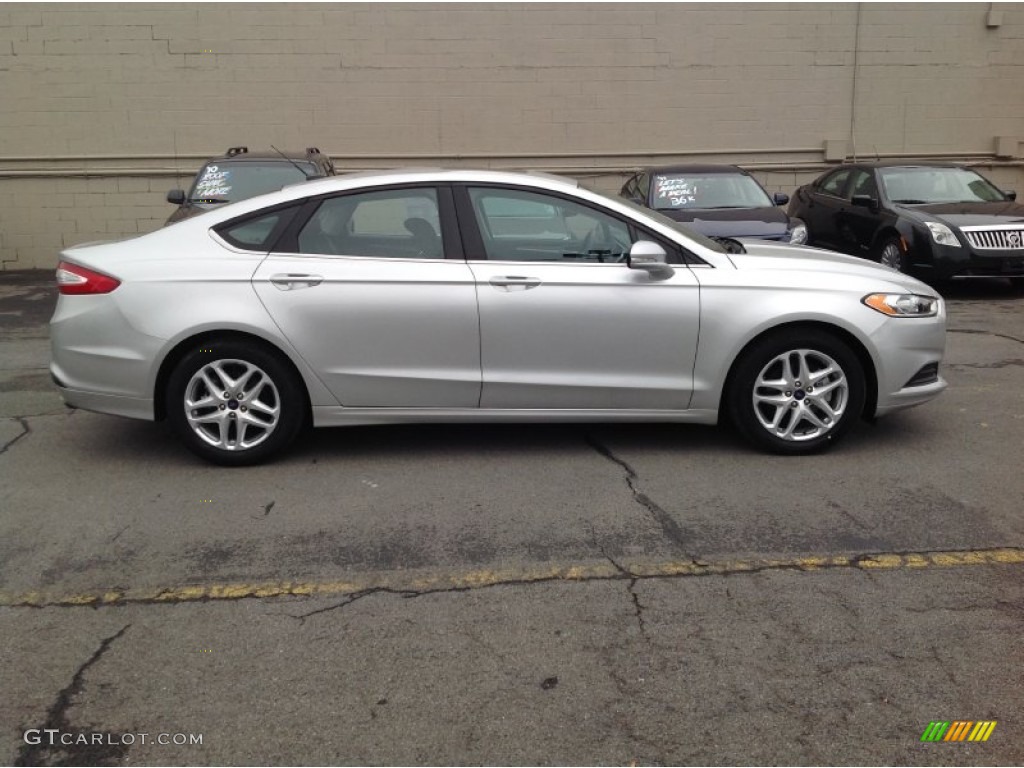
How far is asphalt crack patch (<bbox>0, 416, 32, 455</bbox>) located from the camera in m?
5.76

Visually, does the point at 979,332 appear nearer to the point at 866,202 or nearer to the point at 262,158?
the point at 866,202

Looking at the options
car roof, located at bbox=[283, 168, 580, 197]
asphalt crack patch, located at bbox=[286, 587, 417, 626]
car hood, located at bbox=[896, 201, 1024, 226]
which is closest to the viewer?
asphalt crack patch, located at bbox=[286, 587, 417, 626]

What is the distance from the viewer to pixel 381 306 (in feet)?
16.9

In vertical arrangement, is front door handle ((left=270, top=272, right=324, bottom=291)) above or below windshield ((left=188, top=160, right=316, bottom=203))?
below

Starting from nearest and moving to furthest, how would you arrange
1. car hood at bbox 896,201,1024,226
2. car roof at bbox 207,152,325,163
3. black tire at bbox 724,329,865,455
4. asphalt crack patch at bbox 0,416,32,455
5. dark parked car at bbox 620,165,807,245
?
1. black tire at bbox 724,329,865,455
2. asphalt crack patch at bbox 0,416,32,455
3. dark parked car at bbox 620,165,807,245
4. car roof at bbox 207,152,325,163
5. car hood at bbox 896,201,1024,226

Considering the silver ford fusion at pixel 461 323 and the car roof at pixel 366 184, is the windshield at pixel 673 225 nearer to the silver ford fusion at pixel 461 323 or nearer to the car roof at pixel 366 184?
the silver ford fusion at pixel 461 323

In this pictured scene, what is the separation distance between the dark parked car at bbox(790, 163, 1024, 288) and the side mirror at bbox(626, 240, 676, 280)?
247 inches

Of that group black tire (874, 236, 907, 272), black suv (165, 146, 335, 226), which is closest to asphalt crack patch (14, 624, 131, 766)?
black suv (165, 146, 335, 226)

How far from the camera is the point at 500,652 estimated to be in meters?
3.41

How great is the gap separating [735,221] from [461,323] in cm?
534

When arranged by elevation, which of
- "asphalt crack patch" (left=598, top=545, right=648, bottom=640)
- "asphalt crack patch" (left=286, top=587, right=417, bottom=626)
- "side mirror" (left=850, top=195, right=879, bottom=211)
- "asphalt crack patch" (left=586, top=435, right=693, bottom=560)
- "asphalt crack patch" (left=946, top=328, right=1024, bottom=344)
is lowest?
"asphalt crack patch" (left=286, top=587, right=417, bottom=626)

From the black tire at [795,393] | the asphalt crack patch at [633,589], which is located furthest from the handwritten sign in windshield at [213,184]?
the asphalt crack patch at [633,589]

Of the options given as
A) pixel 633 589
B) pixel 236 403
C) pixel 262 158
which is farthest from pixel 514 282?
pixel 262 158

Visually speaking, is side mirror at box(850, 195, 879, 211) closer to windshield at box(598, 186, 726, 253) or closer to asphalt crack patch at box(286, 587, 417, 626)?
windshield at box(598, 186, 726, 253)
